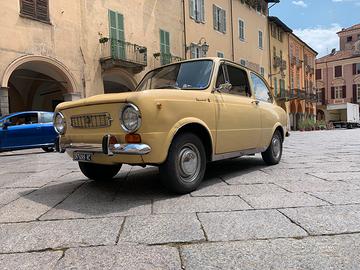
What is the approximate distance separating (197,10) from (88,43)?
958 centimetres

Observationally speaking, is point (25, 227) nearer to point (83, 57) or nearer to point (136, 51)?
point (83, 57)

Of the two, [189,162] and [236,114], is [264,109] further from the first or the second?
[189,162]

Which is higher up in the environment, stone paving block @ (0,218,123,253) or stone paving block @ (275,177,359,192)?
stone paving block @ (275,177,359,192)

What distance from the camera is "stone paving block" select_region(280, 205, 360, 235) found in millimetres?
2979

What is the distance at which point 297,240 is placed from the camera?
109 inches

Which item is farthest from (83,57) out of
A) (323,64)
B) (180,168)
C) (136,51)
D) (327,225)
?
(323,64)

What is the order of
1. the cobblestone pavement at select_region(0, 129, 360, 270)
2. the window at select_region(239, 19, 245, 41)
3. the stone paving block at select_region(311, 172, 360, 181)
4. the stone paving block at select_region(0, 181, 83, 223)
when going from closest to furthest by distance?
the cobblestone pavement at select_region(0, 129, 360, 270) < the stone paving block at select_region(0, 181, 83, 223) < the stone paving block at select_region(311, 172, 360, 181) < the window at select_region(239, 19, 245, 41)

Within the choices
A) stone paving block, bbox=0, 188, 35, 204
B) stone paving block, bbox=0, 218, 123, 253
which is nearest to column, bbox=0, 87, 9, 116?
stone paving block, bbox=0, 188, 35, 204

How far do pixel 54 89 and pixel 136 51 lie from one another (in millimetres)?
5122

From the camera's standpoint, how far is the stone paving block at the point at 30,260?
2.42 metres

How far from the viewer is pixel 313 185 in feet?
15.4

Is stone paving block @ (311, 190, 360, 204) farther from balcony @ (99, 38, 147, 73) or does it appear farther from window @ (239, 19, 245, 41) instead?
window @ (239, 19, 245, 41)

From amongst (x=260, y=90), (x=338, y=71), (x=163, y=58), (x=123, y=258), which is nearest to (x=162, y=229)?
(x=123, y=258)

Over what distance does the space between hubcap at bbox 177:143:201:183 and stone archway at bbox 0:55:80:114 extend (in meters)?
11.7
